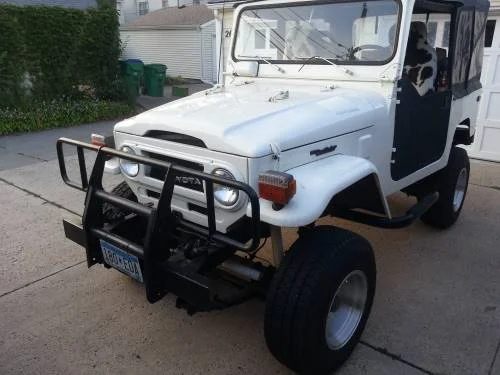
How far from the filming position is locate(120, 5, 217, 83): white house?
1944 cm

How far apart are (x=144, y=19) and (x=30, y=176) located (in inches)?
740

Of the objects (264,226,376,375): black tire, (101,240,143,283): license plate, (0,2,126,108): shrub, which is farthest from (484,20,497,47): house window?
(0,2,126,108): shrub

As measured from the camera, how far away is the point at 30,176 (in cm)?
A: 626

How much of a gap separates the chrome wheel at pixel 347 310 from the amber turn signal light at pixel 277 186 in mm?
781

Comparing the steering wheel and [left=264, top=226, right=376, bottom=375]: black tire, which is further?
the steering wheel

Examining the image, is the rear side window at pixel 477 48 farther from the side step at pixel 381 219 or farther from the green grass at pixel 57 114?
the green grass at pixel 57 114

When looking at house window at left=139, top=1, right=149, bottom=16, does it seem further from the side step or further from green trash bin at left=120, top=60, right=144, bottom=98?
→ the side step

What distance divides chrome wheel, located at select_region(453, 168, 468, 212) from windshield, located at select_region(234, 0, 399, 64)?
2.00 meters

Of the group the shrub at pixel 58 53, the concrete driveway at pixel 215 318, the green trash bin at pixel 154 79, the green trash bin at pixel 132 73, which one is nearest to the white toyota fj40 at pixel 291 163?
the concrete driveway at pixel 215 318

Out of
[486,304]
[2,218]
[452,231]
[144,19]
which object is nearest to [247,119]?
[486,304]

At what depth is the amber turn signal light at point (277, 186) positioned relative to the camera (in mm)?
2119

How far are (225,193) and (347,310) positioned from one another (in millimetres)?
1087

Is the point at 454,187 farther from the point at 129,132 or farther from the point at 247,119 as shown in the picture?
the point at 129,132

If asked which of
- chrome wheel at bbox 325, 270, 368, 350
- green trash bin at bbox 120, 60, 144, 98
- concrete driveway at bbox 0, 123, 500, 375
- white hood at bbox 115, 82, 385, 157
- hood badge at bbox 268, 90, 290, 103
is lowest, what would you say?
concrete driveway at bbox 0, 123, 500, 375
